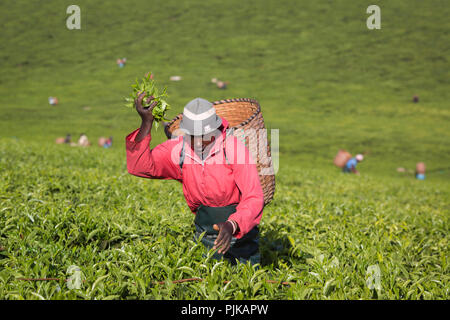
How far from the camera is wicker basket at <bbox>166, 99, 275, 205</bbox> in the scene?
357cm

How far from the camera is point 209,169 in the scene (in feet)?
11.1

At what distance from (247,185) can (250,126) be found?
605mm

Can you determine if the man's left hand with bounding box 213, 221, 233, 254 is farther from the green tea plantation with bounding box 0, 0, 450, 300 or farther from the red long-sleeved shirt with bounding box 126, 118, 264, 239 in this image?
the green tea plantation with bounding box 0, 0, 450, 300

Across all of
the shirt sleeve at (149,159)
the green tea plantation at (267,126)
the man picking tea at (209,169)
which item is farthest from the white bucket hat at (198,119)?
the green tea plantation at (267,126)

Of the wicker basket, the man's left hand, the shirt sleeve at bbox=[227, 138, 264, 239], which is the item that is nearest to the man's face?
the shirt sleeve at bbox=[227, 138, 264, 239]

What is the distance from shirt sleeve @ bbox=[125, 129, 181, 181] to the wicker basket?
0.77 ft

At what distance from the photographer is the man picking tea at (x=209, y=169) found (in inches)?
123

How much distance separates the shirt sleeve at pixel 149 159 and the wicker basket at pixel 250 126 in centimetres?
23

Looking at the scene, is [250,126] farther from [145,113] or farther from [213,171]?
[145,113]

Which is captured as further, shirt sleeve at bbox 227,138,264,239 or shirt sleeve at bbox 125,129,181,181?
shirt sleeve at bbox 125,129,181,181

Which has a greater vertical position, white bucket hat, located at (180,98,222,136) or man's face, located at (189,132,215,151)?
white bucket hat, located at (180,98,222,136)

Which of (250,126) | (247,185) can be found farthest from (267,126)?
(247,185)

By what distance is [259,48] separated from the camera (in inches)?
2008
